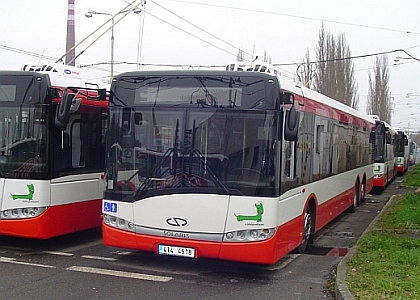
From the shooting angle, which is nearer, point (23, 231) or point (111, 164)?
point (111, 164)

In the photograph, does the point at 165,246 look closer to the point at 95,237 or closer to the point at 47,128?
the point at 47,128

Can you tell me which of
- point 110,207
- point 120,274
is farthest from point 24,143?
point 120,274

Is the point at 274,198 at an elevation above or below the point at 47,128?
below

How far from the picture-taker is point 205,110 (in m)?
8.36

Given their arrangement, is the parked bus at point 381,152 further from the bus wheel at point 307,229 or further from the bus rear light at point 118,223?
the bus rear light at point 118,223

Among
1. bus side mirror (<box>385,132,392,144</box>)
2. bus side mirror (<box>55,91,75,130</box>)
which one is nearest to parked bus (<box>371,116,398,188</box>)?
bus side mirror (<box>385,132,392,144</box>)

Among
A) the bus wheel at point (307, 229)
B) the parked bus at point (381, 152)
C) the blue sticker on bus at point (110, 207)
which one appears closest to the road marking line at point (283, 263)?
the bus wheel at point (307, 229)

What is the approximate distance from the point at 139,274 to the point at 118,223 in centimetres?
81

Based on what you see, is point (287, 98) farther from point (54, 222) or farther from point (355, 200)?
point (355, 200)

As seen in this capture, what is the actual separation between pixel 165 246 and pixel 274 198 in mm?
1706

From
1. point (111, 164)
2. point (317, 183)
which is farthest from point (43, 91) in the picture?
point (317, 183)

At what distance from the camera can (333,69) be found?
45.7 meters

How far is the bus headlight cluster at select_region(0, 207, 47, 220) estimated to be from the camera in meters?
9.80

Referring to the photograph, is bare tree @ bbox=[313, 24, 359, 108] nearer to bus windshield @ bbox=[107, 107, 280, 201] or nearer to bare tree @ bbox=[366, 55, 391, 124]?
bare tree @ bbox=[366, 55, 391, 124]
